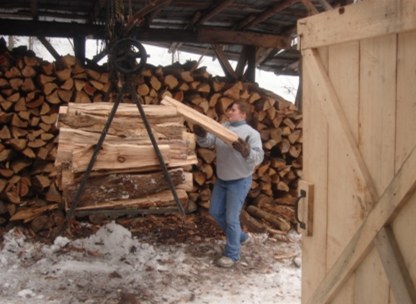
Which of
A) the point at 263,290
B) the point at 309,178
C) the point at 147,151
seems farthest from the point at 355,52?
the point at 263,290

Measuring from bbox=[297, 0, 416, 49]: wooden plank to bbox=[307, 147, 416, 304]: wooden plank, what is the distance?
0.42 metres

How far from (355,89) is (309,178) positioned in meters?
0.50

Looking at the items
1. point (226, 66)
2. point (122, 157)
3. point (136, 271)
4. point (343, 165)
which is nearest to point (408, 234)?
point (343, 165)

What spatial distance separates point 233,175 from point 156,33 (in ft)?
8.34

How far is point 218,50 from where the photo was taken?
7.00m

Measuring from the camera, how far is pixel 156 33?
662 centimetres

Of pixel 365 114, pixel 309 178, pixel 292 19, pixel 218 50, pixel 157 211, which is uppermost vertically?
pixel 292 19

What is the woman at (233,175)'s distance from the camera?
16.6 ft

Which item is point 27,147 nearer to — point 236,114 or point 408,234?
point 236,114

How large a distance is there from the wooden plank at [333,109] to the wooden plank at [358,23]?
0.27 feet

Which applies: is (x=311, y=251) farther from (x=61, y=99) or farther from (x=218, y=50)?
(x=218, y=50)

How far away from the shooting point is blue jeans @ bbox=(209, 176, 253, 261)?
519 centimetres

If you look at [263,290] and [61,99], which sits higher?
[61,99]

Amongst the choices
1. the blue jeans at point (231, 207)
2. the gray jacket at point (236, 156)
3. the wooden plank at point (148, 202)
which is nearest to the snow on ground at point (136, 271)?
the blue jeans at point (231, 207)
